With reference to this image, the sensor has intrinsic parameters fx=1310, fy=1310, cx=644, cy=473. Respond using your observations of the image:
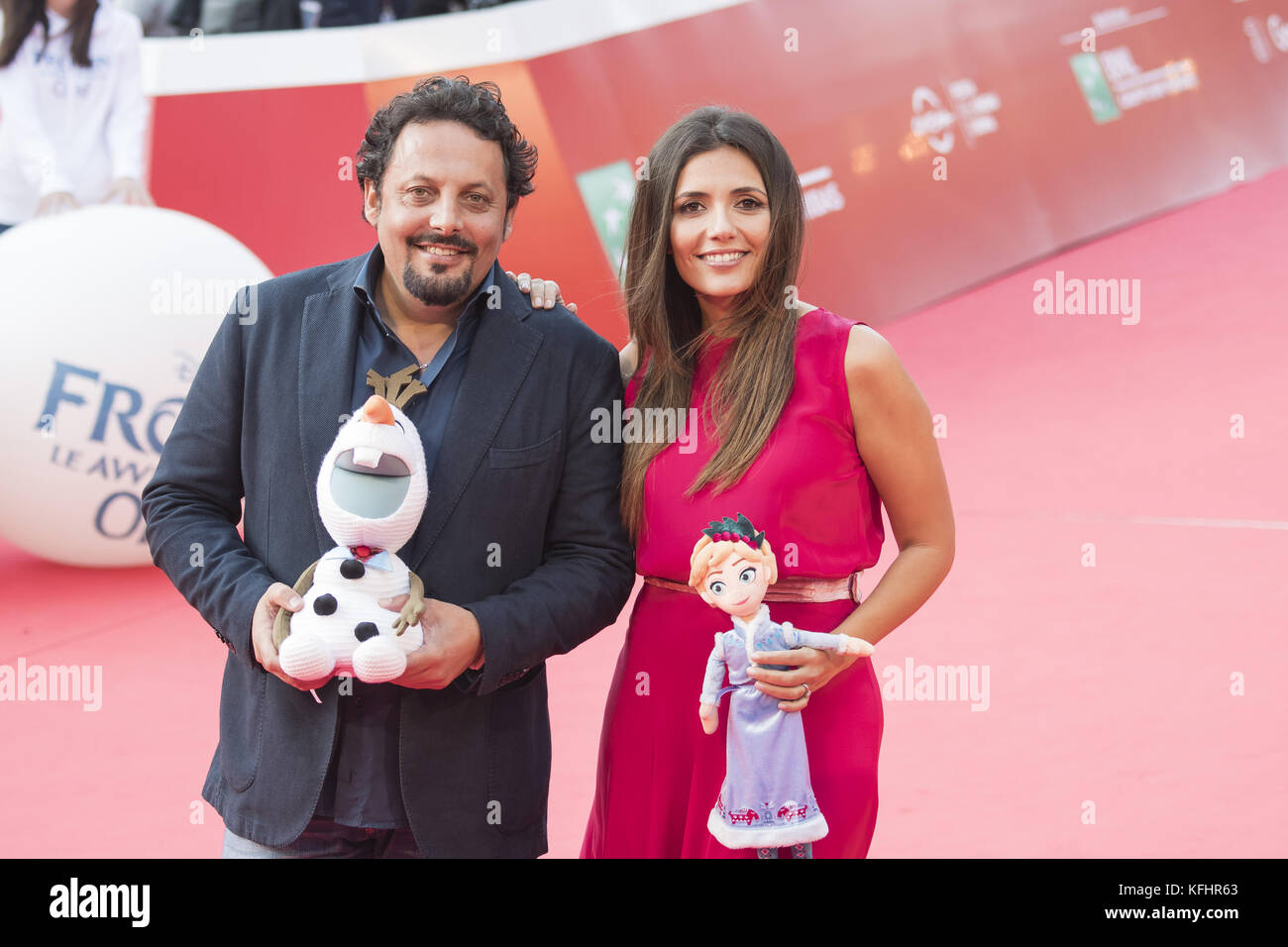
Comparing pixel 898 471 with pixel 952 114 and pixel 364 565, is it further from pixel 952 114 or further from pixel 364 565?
pixel 952 114

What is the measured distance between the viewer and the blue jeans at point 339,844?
2.09 m

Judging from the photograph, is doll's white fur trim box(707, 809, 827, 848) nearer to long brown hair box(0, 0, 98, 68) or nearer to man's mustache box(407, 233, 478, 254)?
man's mustache box(407, 233, 478, 254)

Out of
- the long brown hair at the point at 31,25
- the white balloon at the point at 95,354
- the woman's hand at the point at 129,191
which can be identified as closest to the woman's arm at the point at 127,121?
the woman's hand at the point at 129,191

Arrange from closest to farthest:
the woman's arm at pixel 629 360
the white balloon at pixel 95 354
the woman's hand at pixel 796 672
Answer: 1. the woman's hand at pixel 796 672
2. the woman's arm at pixel 629 360
3. the white balloon at pixel 95 354

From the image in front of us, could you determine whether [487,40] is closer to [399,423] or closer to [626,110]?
[626,110]

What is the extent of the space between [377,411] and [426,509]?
0.21m

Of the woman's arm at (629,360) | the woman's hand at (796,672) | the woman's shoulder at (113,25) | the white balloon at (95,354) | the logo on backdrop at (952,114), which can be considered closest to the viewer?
the woman's hand at (796,672)

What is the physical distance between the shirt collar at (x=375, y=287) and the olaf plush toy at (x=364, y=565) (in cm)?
26

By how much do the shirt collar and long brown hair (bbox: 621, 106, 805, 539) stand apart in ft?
0.98

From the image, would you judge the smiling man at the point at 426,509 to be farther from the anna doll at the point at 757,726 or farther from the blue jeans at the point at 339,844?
the anna doll at the point at 757,726

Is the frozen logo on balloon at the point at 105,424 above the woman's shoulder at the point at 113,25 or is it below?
below

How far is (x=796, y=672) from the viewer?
2035 mm

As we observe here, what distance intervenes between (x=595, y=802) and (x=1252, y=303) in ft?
21.3

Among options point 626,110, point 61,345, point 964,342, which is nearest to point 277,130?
point 626,110
